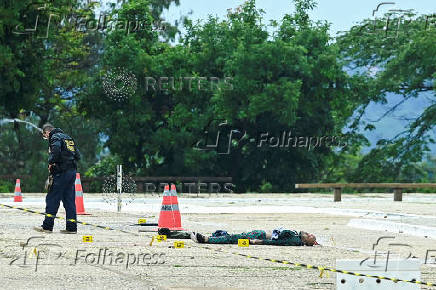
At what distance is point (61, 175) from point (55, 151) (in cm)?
49

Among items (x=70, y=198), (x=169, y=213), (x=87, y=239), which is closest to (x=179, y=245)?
(x=87, y=239)

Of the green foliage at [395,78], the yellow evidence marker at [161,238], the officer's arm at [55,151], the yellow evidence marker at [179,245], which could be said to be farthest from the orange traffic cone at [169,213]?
the green foliage at [395,78]

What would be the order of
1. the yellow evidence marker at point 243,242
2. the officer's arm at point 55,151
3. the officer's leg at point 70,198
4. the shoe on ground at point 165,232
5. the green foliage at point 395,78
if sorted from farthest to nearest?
the green foliage at point 395,78, the officer's leg at point 70,198, the officer's arm at point 55,151, the shoe on ground at point 165,232, the yellow evidence marker at point 243,242

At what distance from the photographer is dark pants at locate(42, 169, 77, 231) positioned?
17.5m

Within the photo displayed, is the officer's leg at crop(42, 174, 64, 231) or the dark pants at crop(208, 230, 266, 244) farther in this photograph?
the officer's leg at crop(42, 174, 64, 231)

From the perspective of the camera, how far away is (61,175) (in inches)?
691

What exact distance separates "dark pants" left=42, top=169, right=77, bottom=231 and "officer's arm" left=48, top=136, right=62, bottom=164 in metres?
0.31

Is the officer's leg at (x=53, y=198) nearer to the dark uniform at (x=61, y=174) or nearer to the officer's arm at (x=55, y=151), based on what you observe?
the dark uniform at (x=61, y=174)

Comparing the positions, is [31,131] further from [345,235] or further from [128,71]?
[345,235]

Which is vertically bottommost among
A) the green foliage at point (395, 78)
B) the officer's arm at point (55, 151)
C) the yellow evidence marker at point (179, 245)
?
the yellow evidence marker at point (179, 245)

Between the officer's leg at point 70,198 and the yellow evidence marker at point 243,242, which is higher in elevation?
the officer's leg at point 70,198

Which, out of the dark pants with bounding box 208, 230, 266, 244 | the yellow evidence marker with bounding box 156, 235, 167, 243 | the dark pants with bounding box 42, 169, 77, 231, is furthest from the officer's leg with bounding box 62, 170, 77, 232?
the dark pants with bounding box 208, 230, 266, 244

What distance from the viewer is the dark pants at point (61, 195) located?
57.6 feet

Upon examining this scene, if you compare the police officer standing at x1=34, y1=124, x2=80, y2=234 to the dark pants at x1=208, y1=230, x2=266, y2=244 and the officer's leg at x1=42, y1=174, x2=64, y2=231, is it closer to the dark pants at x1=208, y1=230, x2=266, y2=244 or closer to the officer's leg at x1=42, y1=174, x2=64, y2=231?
the officer's leg at x1=42, y1=174, x2=64, y2=231
